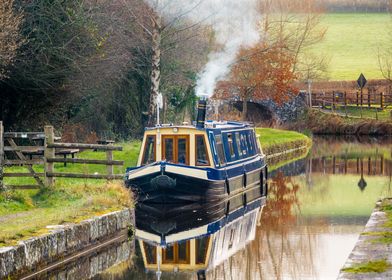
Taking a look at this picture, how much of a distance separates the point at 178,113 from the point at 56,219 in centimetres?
2456

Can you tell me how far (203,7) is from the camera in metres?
36.0

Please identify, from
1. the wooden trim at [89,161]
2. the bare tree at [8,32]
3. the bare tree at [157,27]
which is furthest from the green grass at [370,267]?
the bare tree at [157,27]

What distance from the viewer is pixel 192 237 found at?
65.7 ft

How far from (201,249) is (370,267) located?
5.86 meters

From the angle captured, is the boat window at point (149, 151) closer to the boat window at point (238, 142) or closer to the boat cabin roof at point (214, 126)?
the boat cabin roof at point (214, 126)

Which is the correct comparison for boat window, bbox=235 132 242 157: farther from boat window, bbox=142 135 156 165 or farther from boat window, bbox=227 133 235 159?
boat window, bbox=142 135 156 165

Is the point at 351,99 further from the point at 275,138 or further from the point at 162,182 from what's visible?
the point at 162,182

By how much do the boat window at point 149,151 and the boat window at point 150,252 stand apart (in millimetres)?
5933

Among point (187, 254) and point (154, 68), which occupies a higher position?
point (154, 68)

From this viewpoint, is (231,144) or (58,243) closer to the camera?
(58,243)

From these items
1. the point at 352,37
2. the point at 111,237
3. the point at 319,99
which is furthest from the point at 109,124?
the point at 352,37

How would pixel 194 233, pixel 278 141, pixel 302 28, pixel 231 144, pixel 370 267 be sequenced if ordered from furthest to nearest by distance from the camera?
1. pixel 302 28
2. pixel 278 141
3. pixel 231 144
4. pixel 194 233
5. pixel 370 267

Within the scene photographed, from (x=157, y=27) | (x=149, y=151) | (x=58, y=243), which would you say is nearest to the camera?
(x=58, y=243)

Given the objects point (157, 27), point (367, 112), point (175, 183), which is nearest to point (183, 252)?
point (175, 183)
